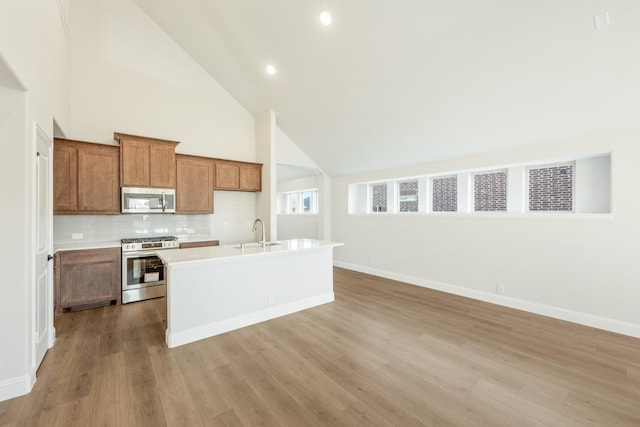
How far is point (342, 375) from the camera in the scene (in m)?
2.28

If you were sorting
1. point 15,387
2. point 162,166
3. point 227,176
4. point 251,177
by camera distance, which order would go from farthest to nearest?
point 251,177 < point 227,176 < point 162,166 < point 15,387

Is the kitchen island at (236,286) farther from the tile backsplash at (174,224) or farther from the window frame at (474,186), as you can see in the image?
the window frame at (474,186)

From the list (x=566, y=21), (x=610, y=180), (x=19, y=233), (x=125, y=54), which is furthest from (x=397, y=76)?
(x=125, y=54)

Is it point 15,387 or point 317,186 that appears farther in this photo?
point 317,186

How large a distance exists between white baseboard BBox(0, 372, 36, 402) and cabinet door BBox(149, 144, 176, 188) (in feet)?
9.63

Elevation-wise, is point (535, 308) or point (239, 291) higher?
point (239, 291)

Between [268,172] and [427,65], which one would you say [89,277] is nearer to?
[268,172]

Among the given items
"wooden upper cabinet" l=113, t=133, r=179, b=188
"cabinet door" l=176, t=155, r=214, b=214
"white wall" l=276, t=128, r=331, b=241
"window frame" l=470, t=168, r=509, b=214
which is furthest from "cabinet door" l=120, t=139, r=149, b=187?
"window frame" l=470, t=168, r=509, b=214

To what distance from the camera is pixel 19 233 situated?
204 cm

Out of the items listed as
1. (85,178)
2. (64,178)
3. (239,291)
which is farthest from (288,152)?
(64,178)

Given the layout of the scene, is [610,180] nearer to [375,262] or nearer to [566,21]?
[566,21]

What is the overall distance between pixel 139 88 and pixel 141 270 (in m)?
3.21

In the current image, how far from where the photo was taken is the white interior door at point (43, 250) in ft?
7.61

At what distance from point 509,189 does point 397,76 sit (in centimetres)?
253
